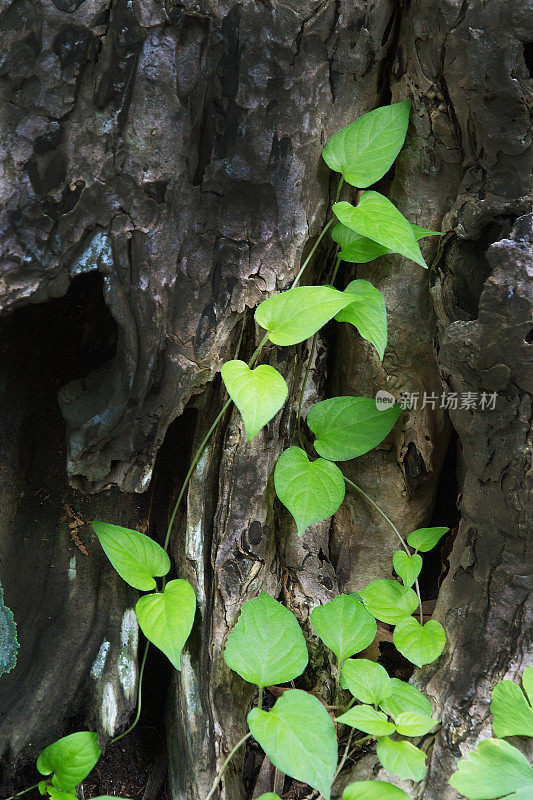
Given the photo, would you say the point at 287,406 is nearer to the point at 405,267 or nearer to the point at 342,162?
the point at 405,267

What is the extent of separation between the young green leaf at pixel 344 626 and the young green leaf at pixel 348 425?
29cm

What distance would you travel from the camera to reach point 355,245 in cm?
127

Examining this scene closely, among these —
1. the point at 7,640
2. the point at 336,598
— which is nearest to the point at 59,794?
the point at 7,640

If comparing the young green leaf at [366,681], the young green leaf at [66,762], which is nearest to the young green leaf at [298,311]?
the young green leaf at [366,681]

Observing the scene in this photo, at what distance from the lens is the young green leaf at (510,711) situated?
1.09 m

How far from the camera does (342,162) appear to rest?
1.22 metres

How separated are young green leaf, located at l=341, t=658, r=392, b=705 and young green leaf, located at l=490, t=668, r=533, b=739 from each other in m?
0.19

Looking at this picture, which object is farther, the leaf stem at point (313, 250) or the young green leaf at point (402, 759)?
the leaf stem at point (313, 250)

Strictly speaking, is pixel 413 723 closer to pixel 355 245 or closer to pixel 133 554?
pixel 133 554

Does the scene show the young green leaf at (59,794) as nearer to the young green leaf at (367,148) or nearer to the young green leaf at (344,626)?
the young green leaf at (344,626)

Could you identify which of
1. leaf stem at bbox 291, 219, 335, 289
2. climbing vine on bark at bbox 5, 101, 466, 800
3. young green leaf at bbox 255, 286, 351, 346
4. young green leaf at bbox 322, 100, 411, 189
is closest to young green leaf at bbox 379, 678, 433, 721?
climbing vine on bark at bbox 5, 101, 466, 800

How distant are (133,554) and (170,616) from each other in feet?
0.49

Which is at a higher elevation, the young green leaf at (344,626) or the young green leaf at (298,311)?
the young green leaf at (298,311)

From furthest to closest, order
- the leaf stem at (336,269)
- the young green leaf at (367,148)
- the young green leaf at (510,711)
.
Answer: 1. the leaf stem at (336,269)
2. the young green leaf at (367,148)
3. the young green leaf at (510,711)
